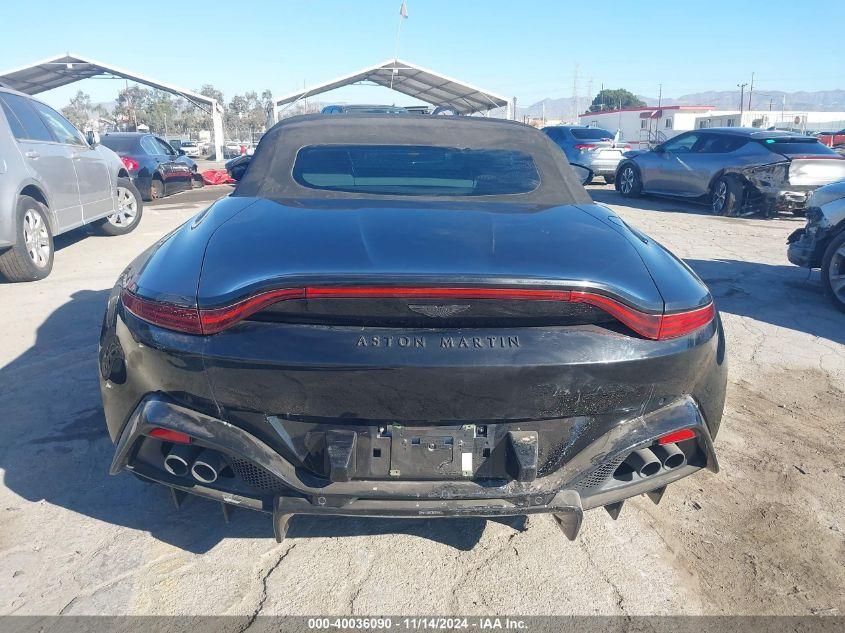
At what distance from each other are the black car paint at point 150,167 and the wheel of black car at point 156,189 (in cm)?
5

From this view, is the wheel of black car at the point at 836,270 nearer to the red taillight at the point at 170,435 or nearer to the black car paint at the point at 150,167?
the red taillight at the point at 170,435

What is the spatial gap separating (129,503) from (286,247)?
144cm

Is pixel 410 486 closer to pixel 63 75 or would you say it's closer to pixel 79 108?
pixel 63 75

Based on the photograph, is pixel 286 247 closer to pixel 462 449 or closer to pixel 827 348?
pixel 462 449

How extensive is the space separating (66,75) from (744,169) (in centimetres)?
3150

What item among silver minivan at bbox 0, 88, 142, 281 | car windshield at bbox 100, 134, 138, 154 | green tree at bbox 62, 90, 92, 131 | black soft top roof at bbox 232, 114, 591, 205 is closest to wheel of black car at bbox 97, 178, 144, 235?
silver minivan at bbox 0, 88, 142, 281

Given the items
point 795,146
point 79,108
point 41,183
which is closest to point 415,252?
point 41,183

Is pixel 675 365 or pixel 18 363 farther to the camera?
pixel 18 363

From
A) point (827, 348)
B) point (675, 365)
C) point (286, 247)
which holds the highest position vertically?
point (286, 247)

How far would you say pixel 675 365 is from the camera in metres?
1.93

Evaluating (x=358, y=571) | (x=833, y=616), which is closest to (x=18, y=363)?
(x=358, y=571)

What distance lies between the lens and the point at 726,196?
11.3m

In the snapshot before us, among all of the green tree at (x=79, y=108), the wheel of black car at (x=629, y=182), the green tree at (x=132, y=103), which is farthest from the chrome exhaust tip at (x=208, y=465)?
the green tree at (x=79, y=108)

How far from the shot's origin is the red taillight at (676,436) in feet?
6.38
